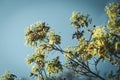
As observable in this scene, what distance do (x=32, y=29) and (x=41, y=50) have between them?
1850 millimetres

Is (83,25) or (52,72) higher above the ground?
(83,25)

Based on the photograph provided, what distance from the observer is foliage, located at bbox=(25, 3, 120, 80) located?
18.4m

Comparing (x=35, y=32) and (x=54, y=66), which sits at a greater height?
(x=35, y=32)

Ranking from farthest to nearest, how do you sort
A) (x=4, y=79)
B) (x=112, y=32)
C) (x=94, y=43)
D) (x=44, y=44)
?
(x=4, y=79), (x=44, y=44), (x=112, y=32), (x=94, y=43)

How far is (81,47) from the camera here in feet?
68.3

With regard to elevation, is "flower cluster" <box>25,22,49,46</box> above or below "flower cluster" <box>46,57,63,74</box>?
above

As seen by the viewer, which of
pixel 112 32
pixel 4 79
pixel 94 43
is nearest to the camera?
pixel 94 43

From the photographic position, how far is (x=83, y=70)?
71.2 feet

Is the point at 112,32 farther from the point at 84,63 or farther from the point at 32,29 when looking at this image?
the point at 32,29

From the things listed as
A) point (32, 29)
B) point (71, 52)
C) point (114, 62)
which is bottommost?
point (114, 62)

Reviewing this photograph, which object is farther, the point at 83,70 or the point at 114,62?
the point at 83,70

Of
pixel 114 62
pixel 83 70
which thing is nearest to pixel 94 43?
pixel 114 62

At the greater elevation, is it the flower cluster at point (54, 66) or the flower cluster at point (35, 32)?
the flower cluster at point (35, 32)

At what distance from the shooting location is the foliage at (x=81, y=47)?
18391 millimetres
